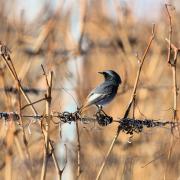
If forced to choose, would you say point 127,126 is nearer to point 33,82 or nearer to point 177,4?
point 33,82

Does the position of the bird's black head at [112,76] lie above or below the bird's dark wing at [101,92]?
above

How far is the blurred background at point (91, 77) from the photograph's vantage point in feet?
11.3

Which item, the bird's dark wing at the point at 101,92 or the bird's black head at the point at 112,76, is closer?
the bird's dark wing at the point at 101,92

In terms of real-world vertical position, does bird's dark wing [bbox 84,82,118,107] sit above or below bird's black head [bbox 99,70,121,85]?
below

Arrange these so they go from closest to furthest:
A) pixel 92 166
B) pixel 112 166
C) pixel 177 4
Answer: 1. pixel 92 166
2. pixel 112 166
3. pixel 177 4

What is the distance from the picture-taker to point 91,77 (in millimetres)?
6281

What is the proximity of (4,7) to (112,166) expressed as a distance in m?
1.30

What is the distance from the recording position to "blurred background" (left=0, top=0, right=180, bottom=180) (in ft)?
11.3

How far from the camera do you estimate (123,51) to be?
4875mm

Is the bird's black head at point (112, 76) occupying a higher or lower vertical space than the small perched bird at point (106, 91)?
higher

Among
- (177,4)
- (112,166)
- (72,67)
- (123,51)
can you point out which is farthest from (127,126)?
(177,4)

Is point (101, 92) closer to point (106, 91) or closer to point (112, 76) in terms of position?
point (106, 91)

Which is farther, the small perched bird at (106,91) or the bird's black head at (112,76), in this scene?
the bird's black head at (112,76)

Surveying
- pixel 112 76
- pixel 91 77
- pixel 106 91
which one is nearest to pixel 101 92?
pixel 106 91
